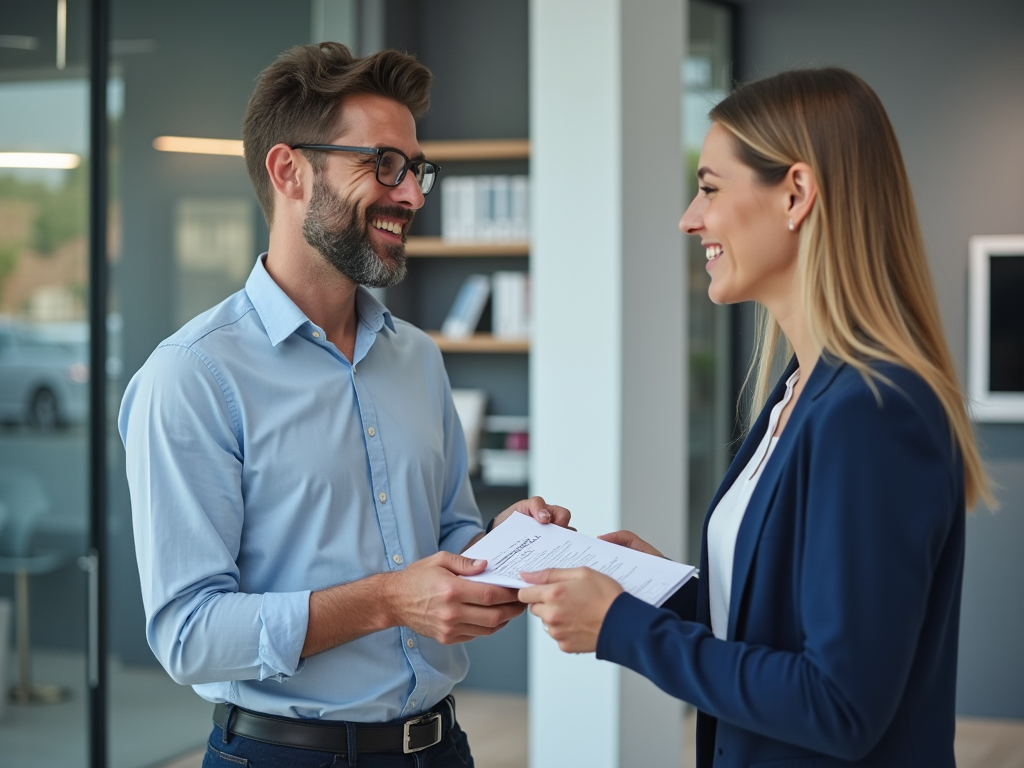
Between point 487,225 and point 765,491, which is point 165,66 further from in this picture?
point 765,491

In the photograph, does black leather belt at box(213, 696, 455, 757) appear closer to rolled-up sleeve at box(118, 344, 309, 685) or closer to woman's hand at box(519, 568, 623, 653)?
rolled-up sleeve at box(118, 344, 309, 685)

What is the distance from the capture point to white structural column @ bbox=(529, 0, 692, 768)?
3057mm

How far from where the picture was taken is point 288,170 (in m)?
1.81

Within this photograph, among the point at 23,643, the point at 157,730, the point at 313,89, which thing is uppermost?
the point at 313,89

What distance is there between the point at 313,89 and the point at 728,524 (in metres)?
1.00

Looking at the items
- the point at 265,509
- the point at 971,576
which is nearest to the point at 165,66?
the point at 265,509

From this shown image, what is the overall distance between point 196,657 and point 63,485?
7.94 ft

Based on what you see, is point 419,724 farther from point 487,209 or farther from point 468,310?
point 487,209

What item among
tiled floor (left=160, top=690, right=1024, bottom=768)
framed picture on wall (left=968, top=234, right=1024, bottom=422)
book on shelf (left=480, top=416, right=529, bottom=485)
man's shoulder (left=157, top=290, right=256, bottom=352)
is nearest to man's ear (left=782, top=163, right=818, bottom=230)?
man's shoulder (left=157, top=290, right=256, bottom=352)

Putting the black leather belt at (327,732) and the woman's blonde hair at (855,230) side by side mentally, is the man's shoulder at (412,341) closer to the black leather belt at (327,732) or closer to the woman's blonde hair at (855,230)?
the black leather belt at (327,732)

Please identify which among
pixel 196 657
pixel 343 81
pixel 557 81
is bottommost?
pixel 196 657

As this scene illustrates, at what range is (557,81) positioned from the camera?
10.2ft

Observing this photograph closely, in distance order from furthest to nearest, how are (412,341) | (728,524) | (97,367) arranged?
(97,367), (412,341), (728,524)

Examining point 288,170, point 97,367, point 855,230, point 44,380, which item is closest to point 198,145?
point 97,367
